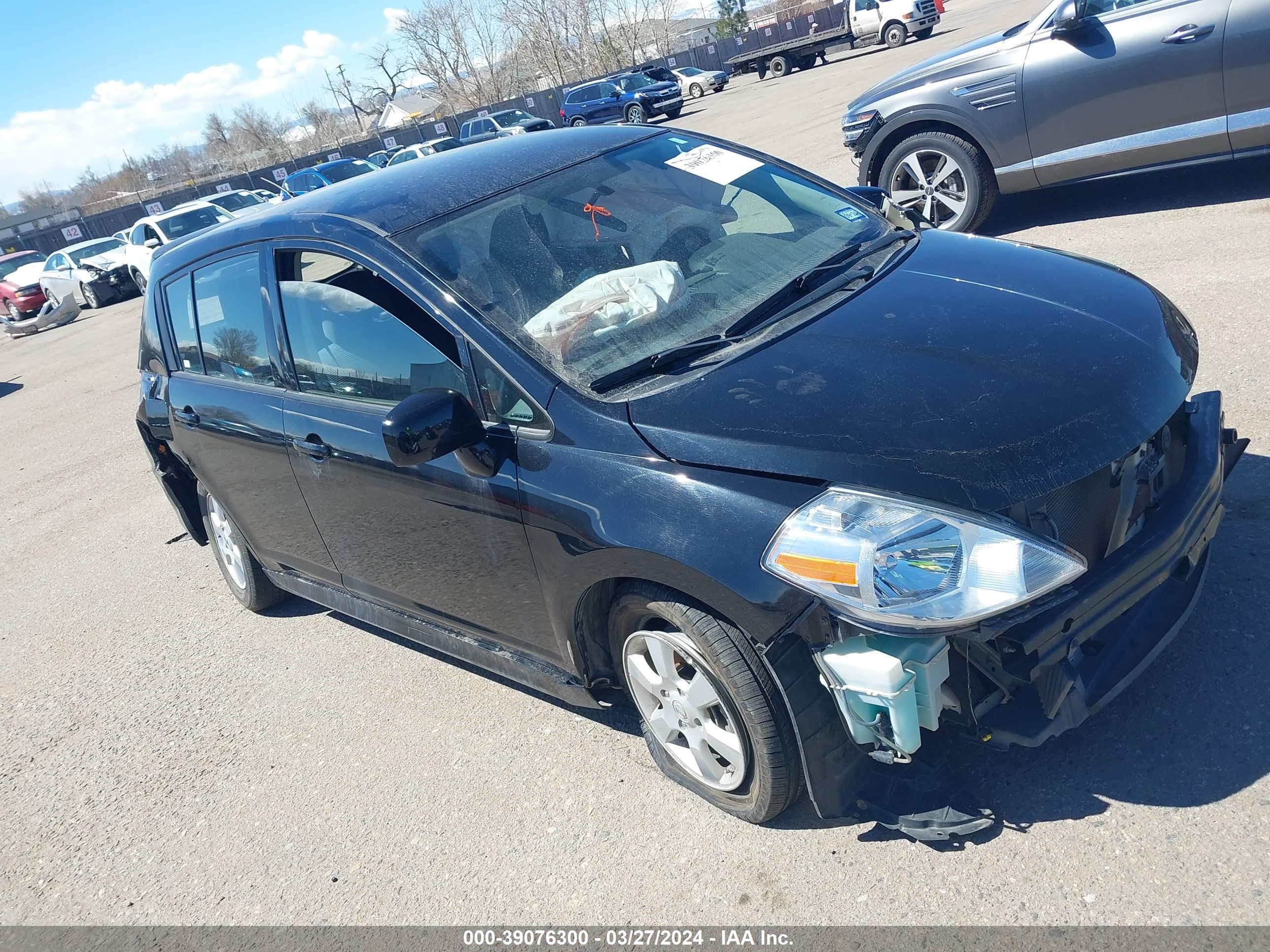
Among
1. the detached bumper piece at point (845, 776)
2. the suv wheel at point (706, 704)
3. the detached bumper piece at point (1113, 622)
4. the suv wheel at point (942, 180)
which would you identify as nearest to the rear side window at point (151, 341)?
the suv wheel at point (706, 704)

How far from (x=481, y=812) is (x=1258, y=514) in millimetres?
2877

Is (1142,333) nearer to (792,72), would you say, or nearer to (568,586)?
(568,586)

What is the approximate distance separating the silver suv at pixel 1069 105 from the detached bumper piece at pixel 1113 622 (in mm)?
4456

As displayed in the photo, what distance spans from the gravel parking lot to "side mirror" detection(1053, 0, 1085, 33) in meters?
1.61

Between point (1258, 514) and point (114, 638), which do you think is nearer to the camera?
point (1258, 514)

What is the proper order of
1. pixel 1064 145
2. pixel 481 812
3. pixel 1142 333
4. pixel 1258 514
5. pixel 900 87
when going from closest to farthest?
pixel 1142 333
pixel 481 812
pixel 1258 514
pixel 1064 145
pixel 900 87

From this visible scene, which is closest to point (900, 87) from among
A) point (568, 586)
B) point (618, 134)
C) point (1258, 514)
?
point (618, 134)

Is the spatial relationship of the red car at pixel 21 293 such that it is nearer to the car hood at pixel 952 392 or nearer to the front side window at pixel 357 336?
the front side window at pixel 357 336

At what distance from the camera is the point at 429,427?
276cm

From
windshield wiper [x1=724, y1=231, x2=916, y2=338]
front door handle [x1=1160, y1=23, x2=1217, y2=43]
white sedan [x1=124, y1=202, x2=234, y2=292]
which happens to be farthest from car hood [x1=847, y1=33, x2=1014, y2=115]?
white sedan [x1=124, y1=202, x2=234, y2=292]

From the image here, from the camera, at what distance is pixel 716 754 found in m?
2.81

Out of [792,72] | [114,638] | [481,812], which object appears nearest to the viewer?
[481,812]

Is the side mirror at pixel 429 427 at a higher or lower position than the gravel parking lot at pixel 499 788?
higher

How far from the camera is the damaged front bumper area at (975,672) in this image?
2289mm
